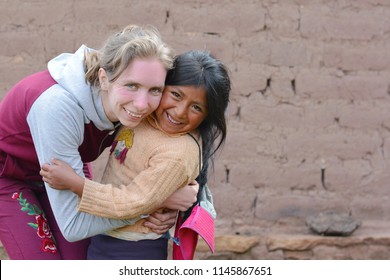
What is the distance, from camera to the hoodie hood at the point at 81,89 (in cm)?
283

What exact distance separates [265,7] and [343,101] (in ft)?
2.43

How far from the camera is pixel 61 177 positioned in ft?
9.19

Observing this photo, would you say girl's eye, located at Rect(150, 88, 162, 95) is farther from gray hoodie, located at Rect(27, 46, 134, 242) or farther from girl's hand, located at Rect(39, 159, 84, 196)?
girl's hand, located at Rect(39, 159, 84, 196)

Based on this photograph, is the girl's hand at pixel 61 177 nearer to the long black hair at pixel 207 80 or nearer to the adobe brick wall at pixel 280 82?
the long black hair at pixel 207 80

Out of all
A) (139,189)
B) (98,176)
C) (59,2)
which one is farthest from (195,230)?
(59,2)

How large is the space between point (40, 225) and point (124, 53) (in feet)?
2.54

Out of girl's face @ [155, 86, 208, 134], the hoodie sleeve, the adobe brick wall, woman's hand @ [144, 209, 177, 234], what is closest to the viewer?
the hoodie sleeve

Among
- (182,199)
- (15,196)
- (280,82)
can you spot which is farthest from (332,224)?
(15,196)

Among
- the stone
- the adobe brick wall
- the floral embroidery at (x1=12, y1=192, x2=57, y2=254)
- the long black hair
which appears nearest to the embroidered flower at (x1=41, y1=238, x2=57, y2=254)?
the floral embroidery at (x1=12, y1=192, x2=57, y2=254)

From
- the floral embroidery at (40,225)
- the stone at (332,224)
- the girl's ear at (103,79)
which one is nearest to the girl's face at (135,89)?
the girl's ear at (103,79)

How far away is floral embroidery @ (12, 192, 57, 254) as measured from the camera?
305cm

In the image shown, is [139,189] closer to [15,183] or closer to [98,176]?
[15,183]

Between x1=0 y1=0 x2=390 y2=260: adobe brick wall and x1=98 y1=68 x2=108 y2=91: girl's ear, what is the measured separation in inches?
76.4

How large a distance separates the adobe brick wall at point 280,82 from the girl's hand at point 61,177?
1.96 meters
